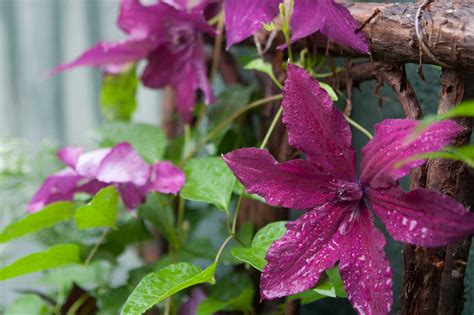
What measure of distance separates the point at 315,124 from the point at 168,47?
370mm

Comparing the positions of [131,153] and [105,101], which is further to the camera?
[105,101]

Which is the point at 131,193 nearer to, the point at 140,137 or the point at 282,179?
the point at 140,137

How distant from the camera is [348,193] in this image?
1.67 feet

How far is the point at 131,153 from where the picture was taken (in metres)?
0.71

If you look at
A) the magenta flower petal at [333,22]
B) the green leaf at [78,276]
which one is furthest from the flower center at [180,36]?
the green leaf at [78,276]

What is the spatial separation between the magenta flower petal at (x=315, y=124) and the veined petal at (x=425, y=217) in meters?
0.05

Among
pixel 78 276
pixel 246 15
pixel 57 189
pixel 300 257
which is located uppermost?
pixel 246 15

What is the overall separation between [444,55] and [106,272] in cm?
71

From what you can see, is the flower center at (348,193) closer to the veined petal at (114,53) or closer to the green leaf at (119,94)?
the veined petal at (114,53)

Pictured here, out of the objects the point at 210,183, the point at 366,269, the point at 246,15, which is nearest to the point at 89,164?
the point at 210,183

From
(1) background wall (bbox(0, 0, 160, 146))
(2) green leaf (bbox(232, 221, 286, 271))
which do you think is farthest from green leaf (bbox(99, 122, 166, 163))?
(1) background wall (bbox(0, 0, 160, 146))

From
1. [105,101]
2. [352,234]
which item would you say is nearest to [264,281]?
[352,234]

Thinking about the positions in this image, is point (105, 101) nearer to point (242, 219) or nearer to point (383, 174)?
point (242, 219)

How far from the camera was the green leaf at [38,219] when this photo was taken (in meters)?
0.67
